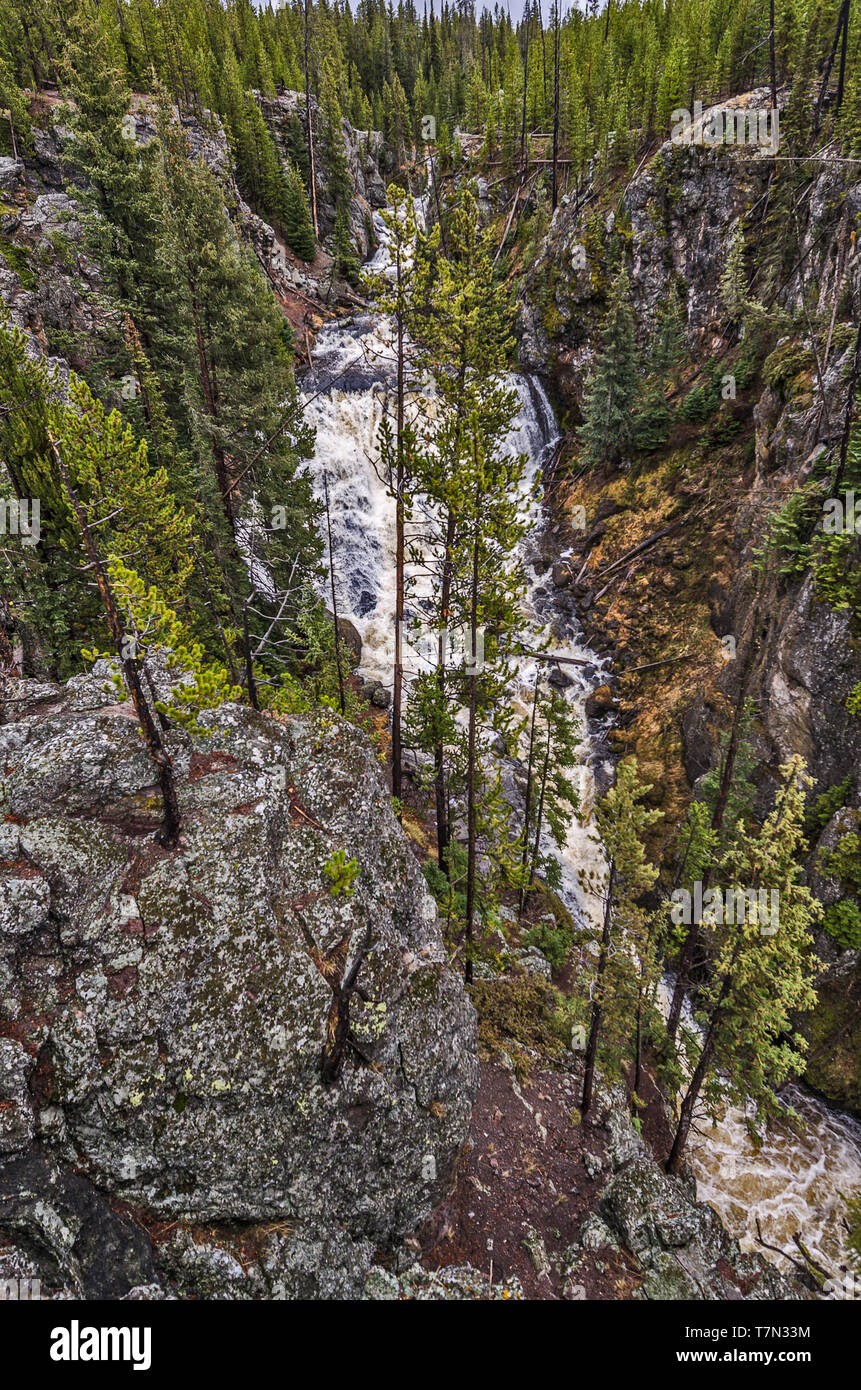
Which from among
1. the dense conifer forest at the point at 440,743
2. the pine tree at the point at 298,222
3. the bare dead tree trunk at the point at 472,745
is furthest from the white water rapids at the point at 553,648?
the pine tree at the point at 298,222

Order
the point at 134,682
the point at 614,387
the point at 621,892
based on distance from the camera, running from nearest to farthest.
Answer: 1. the point at 134,682
2. the point at 621,892
3. the point at 614,387

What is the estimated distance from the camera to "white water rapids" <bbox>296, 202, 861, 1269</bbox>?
1377cm

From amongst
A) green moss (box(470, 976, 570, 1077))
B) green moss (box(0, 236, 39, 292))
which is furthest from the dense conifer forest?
green moss (box(0, 236, 39, 292))

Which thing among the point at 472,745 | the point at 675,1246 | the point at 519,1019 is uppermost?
the point at 472,745

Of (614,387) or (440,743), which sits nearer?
(440,743)

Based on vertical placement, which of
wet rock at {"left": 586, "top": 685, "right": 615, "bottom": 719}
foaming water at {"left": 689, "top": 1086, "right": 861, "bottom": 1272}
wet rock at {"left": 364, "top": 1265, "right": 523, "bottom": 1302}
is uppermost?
wet rock at {"left": 586, "top": 685, "right": 615, "bottom": 719}

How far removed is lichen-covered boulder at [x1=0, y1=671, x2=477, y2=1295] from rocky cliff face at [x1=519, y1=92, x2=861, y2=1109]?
932 cm

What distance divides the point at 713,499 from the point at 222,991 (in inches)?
1116

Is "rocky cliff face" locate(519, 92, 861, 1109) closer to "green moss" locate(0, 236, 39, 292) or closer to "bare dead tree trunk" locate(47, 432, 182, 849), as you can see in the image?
"bare dead tree trunk" locate(47, 432, 182, 849)

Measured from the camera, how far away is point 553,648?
2862 cm

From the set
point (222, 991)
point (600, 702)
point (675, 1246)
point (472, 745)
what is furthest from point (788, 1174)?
point (600, 702)

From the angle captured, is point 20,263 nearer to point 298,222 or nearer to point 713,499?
point 713,499

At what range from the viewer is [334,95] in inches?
2037

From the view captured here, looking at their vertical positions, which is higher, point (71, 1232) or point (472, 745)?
point (472, 745)
